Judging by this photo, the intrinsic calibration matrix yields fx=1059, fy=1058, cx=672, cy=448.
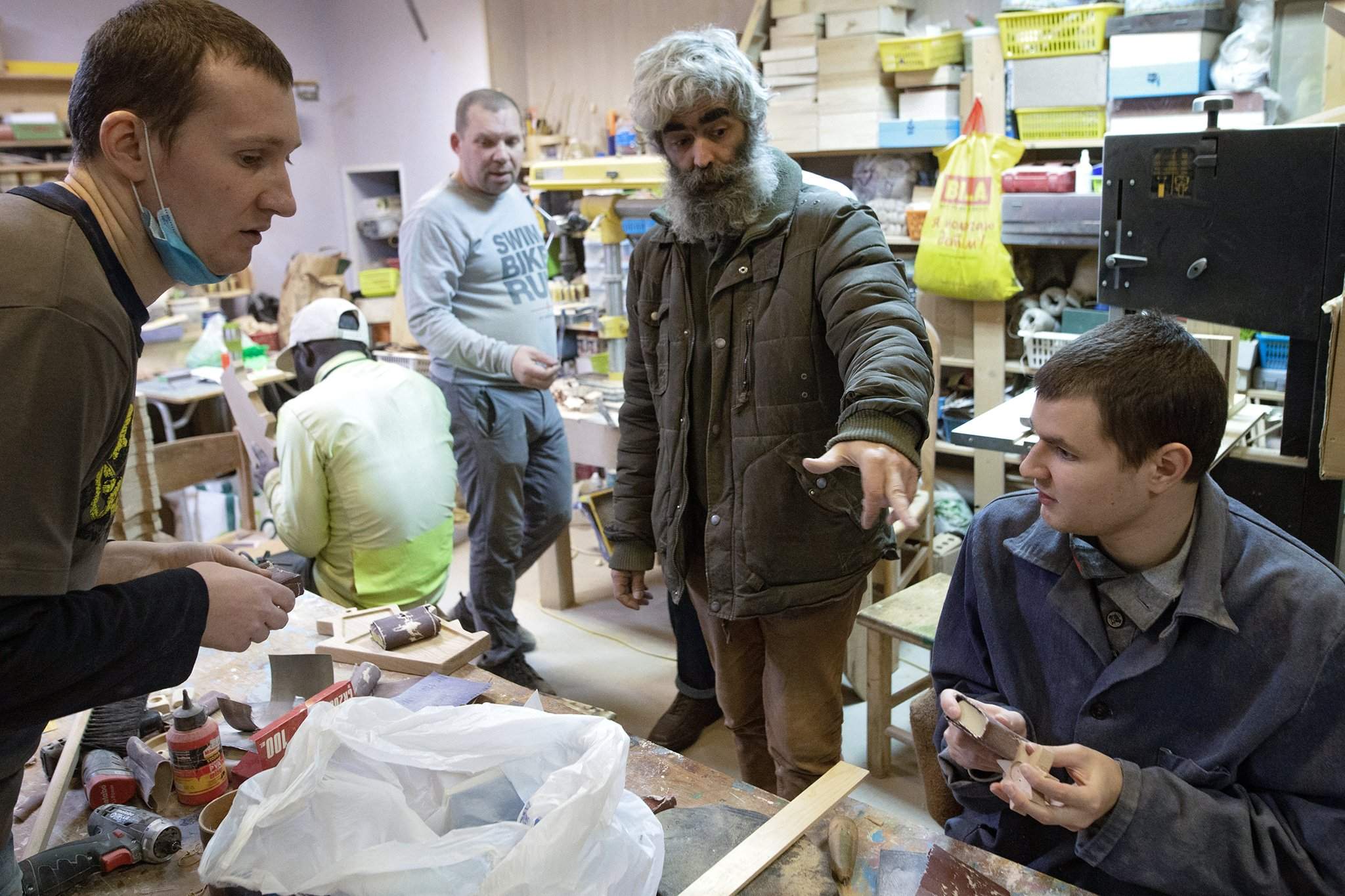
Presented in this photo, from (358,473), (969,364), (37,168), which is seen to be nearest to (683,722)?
(358,473)

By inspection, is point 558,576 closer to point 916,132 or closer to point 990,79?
point 916,132

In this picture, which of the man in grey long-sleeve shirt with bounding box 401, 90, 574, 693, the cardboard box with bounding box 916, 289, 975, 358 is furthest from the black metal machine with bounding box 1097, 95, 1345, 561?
the cardboard box with bounding box 916, 289, 975, 358

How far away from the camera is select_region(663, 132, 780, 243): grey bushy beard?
74.8 inches

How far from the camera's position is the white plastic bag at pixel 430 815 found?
43.7 inches

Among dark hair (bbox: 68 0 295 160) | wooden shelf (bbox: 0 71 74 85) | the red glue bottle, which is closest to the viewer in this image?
Answer: dark hair (bbox: 68 0 295 160)

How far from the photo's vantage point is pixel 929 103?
4012 mm

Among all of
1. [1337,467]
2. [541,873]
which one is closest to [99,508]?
[541,873]

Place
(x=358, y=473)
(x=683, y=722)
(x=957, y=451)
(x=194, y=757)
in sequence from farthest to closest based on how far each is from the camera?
(x=957, y=451)
(x=683, y=722)
(x=358, y=473)
(x=194, y=757)

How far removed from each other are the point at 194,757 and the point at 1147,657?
1271mm

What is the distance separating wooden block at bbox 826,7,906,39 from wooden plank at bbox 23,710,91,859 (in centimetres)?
357

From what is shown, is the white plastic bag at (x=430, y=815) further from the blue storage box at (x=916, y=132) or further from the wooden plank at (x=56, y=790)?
the blue storage box at (x=916, y=132)

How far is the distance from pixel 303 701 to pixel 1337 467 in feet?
5.58

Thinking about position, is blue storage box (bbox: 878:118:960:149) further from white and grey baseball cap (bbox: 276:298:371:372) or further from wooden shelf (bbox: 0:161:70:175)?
wooden shelf (bbox: 0:161:70:175)

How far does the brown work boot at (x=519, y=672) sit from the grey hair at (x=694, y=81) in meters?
1.92
